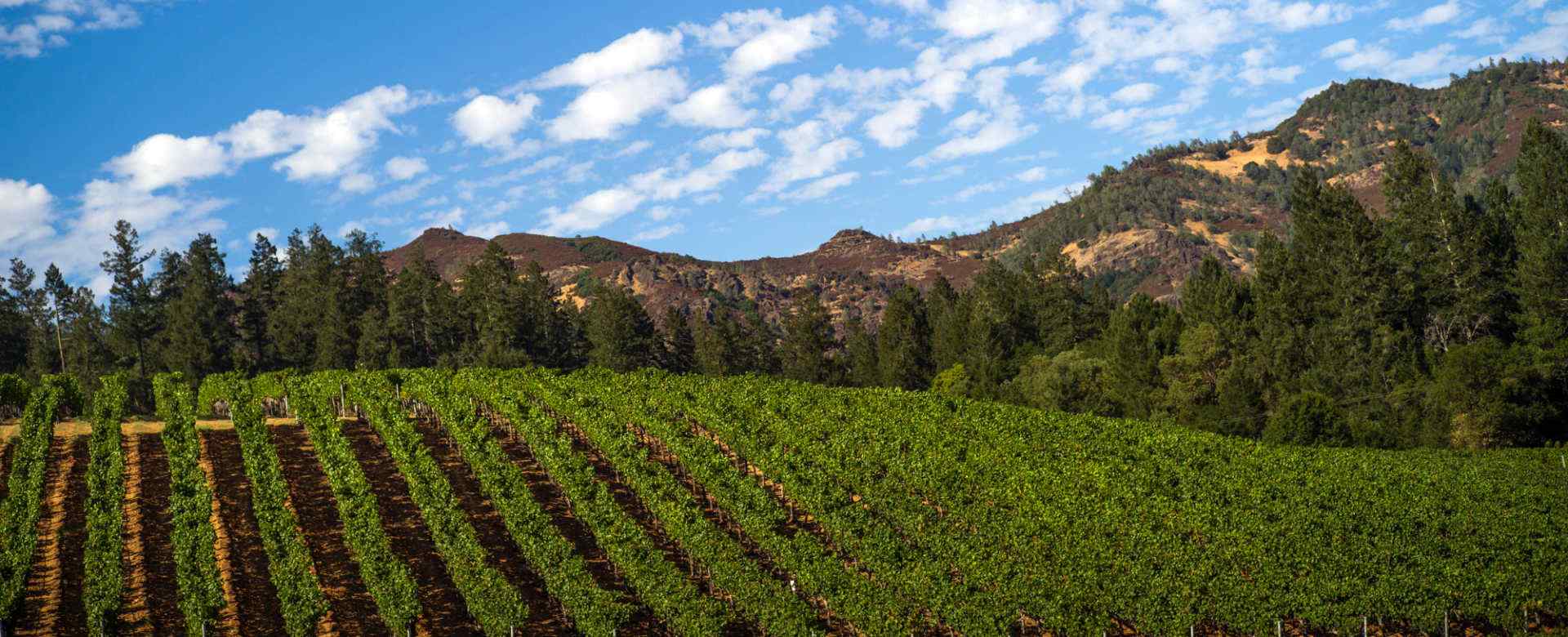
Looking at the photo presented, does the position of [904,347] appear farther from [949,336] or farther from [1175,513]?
[1175,513]

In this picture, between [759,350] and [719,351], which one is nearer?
[719,351]

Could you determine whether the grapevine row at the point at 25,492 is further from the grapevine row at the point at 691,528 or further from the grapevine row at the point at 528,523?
the grapevine row at the point at 691,528

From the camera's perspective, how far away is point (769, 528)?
131 ft

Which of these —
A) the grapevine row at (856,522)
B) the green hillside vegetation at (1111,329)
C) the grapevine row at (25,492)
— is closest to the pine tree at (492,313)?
the green hillside vegetation at (1111,329)

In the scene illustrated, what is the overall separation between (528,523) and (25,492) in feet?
63.3

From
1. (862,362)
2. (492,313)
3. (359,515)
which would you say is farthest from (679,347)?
(359,515)

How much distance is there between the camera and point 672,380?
205 feet

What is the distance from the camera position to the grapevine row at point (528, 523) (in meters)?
34.7

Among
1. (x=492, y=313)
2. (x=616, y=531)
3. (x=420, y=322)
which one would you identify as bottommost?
(x=616, y=531)

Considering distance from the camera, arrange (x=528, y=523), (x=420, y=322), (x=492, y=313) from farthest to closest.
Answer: (x=420, y=322), (x=492, y=313), (x=528, y=523)

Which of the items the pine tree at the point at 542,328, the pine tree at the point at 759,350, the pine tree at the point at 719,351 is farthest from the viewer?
the pine tree at the point at 759,350

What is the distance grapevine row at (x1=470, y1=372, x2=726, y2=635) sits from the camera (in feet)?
114

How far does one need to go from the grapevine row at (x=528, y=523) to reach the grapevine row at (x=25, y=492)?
48.1 ft

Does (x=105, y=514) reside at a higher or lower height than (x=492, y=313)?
lower
